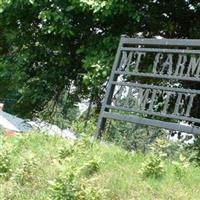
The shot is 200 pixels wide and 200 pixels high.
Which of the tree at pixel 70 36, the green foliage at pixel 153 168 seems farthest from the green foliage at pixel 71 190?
the tree at pixel 70 36

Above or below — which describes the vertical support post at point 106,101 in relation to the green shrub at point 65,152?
above

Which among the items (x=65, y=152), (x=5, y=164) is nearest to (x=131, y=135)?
(x=65, y=152)

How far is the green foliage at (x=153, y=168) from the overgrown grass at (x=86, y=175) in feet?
0.12

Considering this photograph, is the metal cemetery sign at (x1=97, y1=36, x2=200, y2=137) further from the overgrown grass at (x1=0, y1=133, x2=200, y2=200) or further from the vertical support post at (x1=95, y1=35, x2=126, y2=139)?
the overgrown grass at (x1=0, y1=133, x2=200, y2=200)

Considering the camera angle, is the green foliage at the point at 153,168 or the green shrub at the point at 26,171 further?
the green shrub at the point at 26,171

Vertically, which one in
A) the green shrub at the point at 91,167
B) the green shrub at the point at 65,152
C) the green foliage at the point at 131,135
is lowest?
the green shrub at the point at 91,167

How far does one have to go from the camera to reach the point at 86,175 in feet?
17.9

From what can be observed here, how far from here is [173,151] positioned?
7188 mm

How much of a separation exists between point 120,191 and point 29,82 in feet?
26.0

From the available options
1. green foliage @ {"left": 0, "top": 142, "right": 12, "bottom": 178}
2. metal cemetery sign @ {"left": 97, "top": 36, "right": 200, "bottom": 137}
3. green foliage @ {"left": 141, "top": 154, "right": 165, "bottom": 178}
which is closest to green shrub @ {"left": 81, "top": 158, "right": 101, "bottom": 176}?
green foliage @ {"left": 141, "top": 154, "right": 165, "bottom": 178}

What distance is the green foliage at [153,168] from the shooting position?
17.5 ft

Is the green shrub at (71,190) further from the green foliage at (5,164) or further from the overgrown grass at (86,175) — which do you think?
the green foliage at (5,164)

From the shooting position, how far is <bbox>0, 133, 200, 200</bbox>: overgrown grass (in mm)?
4898

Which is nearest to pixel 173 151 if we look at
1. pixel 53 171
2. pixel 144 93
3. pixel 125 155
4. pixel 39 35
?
pixel 144 93
